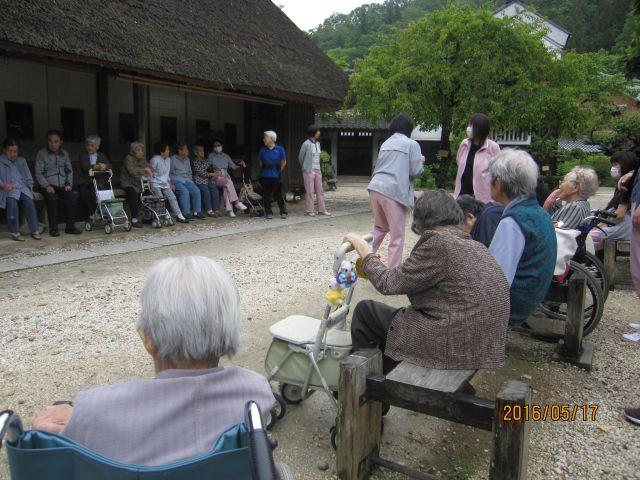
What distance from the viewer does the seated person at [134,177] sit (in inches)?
346

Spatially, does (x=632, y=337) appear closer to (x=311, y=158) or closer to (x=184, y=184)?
(x=311, y=158)

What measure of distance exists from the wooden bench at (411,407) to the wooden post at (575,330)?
5.98 ft

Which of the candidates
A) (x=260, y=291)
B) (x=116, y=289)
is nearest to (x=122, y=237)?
(x=116, y=289)

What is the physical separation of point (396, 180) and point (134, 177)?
5.33m

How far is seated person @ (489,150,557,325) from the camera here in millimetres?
2895

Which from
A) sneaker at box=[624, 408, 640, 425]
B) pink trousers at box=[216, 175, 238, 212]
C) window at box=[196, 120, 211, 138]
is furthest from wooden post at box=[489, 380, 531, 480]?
window at box=[196, 120, 211, 138]

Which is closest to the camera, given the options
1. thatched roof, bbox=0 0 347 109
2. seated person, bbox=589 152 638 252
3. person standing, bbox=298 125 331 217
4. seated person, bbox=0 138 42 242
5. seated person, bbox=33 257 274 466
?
seated person, bbox=33 257 274 466

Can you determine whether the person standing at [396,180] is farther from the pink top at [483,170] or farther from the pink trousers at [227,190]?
the pink trousers at [227,190]

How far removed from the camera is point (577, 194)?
179 inches

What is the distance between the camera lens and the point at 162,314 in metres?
1.37

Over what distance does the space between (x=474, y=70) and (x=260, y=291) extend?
9261mm

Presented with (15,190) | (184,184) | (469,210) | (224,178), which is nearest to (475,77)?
(224,178)

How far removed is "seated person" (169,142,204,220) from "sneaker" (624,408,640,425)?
794 centimetres

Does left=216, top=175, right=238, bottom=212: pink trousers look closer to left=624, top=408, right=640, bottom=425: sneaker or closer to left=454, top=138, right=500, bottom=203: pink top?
left=454, top=138, right=500, bottom=203: pink top
